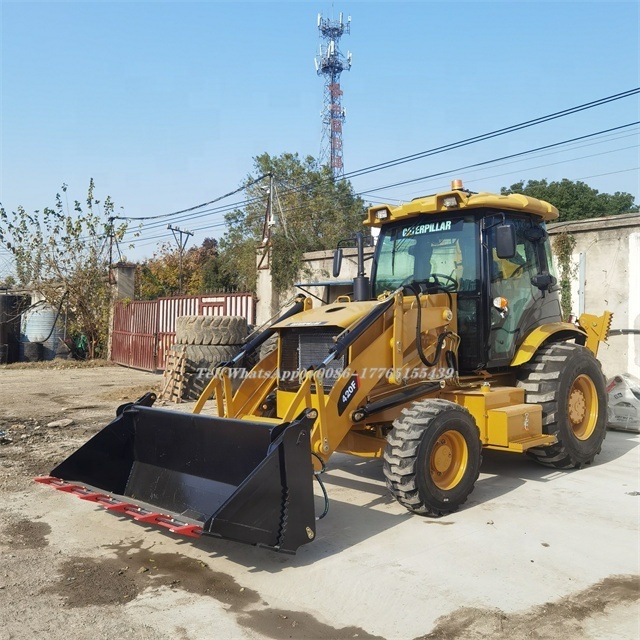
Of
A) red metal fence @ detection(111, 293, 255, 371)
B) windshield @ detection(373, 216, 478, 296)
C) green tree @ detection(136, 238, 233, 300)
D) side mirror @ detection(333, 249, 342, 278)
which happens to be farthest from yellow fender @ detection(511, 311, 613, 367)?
green tree @ detection(136, 238, 233, 300)

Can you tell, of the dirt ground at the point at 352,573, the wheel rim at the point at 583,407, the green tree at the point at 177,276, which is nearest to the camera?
the dirt ground at the point at 352,573

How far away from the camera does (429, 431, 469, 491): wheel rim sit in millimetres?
5531

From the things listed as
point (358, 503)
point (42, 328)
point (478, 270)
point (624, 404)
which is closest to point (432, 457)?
point (358, 503)

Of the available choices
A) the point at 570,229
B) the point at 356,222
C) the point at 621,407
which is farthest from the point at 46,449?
the point at 356,222

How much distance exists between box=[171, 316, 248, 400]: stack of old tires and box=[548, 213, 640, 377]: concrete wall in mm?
6463

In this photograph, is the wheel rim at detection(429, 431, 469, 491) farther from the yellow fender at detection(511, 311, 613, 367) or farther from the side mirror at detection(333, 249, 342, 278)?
the side mirror at detection(333, 249, 342, 278)

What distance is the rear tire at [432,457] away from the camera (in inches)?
206

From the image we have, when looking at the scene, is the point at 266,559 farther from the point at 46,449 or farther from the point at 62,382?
the point at 62,382

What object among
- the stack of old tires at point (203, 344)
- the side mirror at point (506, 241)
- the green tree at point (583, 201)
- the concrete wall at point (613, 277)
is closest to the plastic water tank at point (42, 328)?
the stack of old tires at point (203, 344)

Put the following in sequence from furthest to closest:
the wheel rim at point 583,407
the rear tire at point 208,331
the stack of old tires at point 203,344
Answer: the rear tire at point 208,331 → the stack of old tires at point 203,344 → the wheel rim at point 583,407

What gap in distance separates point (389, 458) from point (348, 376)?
0.76 metres

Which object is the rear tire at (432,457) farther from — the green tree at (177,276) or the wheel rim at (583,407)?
the green tree at (177,276)

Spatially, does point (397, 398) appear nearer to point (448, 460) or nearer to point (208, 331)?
Answer: point (448, 460)

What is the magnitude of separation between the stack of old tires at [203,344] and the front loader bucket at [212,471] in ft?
21.8
